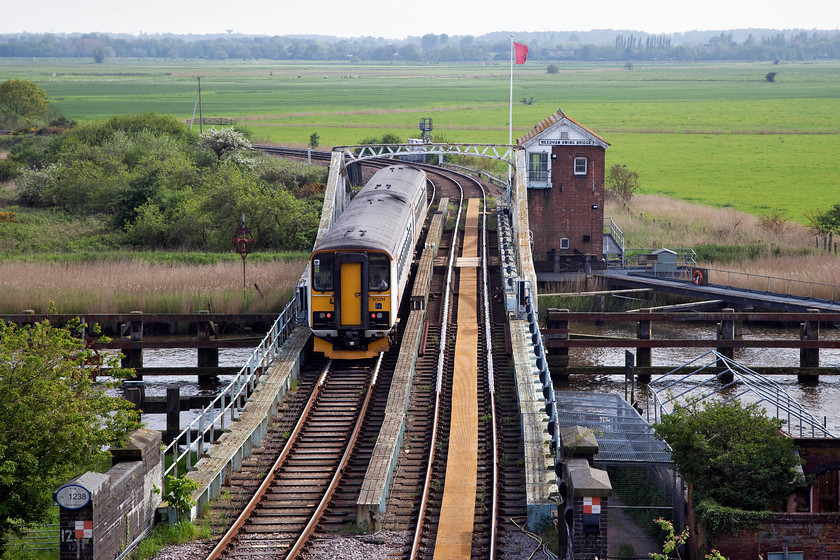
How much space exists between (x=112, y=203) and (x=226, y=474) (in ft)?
127

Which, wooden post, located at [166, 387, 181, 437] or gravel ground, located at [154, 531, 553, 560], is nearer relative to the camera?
gravel ground, located at [154, 531, 553, 560]

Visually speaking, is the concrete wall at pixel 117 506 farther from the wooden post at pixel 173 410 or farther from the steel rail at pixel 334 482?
the wooden post at pixel 173 410

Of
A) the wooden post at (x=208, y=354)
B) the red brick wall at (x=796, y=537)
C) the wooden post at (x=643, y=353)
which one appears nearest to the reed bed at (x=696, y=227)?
the wooden post at (x=643, y=353)

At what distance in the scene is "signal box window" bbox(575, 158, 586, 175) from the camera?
4609cm

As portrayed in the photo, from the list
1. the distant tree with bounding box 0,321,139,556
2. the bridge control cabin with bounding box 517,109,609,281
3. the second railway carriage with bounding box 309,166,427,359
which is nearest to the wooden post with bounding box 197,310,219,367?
the second railway carriage with bounding box 309,166,427,359

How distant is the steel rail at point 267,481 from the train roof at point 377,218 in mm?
3080

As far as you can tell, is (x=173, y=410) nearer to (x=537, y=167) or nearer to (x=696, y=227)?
(x=537, y=167)

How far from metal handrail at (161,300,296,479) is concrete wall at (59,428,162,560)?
17.2 inches

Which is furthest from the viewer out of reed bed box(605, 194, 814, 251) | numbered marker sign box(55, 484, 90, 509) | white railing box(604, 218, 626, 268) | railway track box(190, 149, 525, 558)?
white railing box(604, 218, 626, 268)

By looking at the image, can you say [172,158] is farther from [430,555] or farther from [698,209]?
[430,555]

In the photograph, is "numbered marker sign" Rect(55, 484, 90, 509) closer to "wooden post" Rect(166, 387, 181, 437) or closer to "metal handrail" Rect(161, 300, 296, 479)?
"metal handrail" Rect(161, 300, 296, 479)

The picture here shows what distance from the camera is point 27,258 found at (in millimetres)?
42531

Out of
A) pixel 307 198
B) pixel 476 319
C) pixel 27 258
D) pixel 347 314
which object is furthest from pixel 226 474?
pixel 307 198

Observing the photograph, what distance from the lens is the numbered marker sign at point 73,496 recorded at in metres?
14.4
